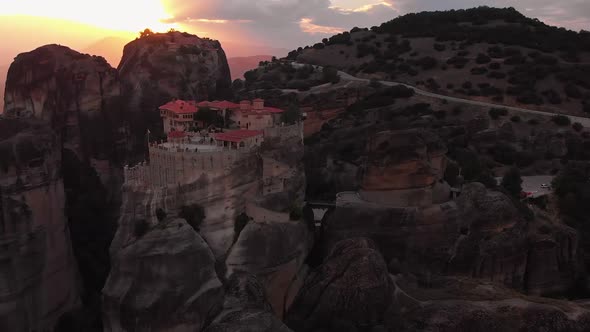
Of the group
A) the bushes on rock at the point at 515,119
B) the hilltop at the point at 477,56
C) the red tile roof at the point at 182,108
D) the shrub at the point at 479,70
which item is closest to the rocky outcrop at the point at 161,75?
the red tile roof at the point at 182,108

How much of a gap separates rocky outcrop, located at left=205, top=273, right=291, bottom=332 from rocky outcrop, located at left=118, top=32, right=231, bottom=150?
72.1 feet

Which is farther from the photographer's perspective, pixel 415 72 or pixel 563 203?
pixel 415 72

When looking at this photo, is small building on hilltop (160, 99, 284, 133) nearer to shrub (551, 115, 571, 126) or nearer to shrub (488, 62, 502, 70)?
shrub (551, 115, 571, 126)

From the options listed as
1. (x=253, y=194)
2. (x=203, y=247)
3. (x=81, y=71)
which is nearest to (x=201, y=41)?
(x=81, y=71)

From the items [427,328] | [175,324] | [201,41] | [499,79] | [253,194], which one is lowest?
[175,324]

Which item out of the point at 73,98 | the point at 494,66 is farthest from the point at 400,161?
the point at 494,66

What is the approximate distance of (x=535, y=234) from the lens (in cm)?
2559

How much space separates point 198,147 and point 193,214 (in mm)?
3733

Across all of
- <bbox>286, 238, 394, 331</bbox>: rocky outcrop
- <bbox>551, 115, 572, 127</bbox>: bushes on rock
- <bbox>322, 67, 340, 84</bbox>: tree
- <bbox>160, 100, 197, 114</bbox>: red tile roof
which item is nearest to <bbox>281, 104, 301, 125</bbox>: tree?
<bbox>160, 100, 197, 114</bbox>: red tile roof

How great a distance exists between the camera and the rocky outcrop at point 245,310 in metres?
15.3

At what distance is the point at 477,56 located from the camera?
57438 mm

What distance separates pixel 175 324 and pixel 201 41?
3604cm

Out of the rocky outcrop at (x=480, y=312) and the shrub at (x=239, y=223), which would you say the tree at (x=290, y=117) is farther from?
the rocky outcrop at (x=480, y=312)

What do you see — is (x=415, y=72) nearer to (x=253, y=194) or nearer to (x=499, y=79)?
(x=499, y=79)
